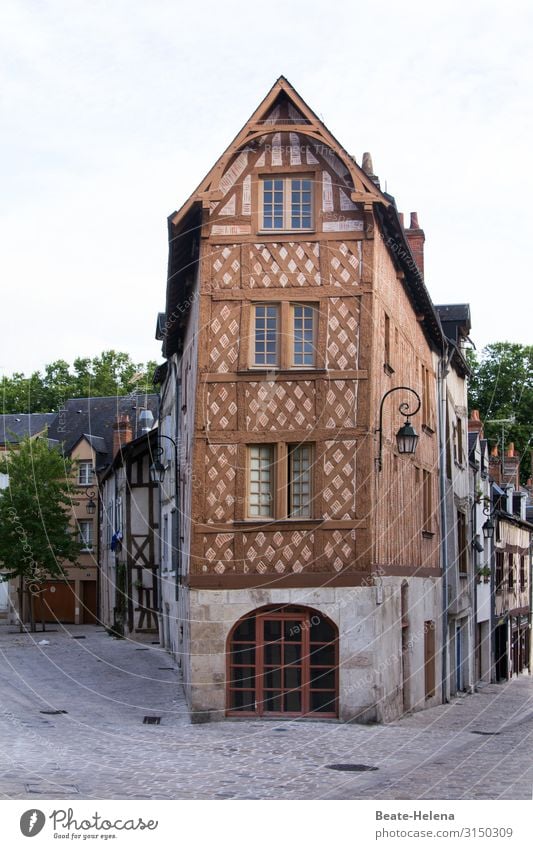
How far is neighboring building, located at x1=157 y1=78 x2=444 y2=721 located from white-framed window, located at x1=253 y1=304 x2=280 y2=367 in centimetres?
2

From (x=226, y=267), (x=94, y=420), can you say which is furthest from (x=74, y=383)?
(x=226, y=267)

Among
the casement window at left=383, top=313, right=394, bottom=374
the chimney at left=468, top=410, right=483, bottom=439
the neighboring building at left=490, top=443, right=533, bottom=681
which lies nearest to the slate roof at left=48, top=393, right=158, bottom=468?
the neighboring building at left=490, top=443, right=533, bottom=681

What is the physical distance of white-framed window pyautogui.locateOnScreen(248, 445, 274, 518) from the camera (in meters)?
20.8

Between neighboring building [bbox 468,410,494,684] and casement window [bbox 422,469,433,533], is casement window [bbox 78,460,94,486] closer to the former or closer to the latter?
neighboring building [bbox 468,410,494,684]

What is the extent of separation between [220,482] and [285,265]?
385 cm

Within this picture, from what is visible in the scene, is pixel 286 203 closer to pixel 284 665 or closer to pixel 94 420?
pixel 284 665

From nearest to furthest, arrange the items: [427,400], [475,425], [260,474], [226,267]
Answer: [260,474]
[226,267]
[427,400]
[475,425]

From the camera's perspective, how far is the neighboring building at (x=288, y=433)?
2025 cm

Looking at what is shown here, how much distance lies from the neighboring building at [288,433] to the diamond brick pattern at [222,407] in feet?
0.08

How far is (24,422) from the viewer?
2128 inches

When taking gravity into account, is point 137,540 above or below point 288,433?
below

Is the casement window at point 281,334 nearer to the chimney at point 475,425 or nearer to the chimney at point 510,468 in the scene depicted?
the chimney at point 475,425
